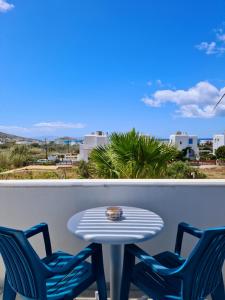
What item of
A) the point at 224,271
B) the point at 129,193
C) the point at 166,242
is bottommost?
the point at 224,271

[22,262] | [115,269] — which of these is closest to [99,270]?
[115,269]

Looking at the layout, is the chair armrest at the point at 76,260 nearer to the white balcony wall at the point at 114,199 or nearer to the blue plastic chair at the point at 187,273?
the blue plastic chair at the point at 187,273

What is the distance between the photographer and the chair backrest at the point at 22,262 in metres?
1.37

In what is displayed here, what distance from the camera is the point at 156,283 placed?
1.64m

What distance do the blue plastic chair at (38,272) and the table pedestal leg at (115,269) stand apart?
127 mm

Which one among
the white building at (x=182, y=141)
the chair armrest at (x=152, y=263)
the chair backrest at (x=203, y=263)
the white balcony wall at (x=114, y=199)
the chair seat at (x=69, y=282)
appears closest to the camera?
the chair backrest at (x=203, y=263)

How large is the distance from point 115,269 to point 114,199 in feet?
2.11

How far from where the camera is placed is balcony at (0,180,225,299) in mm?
2318

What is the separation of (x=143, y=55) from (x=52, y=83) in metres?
9.93

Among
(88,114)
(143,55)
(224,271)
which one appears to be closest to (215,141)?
(143,55)

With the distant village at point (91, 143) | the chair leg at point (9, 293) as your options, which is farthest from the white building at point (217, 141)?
the chair leg at point (9, 293)

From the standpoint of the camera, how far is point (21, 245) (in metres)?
1.38

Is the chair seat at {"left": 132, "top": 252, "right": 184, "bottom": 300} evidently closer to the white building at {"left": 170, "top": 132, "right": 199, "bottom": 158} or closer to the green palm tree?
the green palm tree

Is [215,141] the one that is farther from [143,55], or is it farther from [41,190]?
[41,190]
